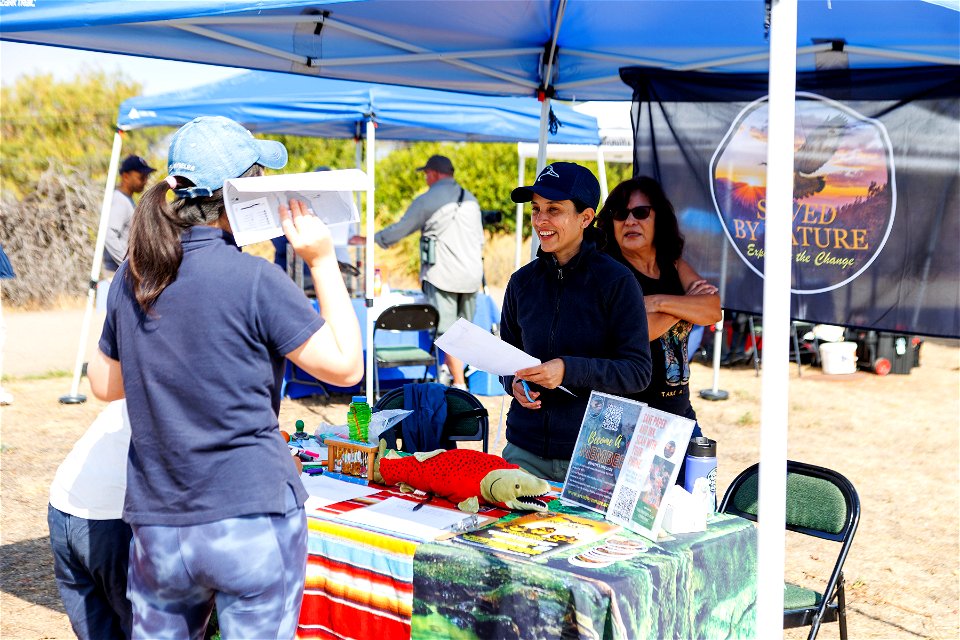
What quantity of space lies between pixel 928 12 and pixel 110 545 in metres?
3.25

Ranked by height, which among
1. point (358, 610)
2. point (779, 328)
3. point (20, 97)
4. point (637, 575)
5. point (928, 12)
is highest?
point (20, 97)

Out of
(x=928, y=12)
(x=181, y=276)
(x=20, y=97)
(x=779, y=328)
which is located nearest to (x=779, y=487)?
(x=779, y=328)

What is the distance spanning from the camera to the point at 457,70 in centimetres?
465

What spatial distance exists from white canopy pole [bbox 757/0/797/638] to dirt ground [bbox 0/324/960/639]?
1893 mm

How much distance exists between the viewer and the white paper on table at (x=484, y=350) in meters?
2.68

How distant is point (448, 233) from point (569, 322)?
471 cm

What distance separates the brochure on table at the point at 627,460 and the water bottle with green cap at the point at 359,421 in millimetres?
827

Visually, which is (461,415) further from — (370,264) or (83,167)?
(83,167)

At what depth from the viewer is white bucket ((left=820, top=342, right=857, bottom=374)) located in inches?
369

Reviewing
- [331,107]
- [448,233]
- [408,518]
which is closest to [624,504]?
[408,518]

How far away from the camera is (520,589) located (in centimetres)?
211

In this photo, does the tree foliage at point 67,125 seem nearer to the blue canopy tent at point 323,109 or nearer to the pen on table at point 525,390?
the blue canopy tent at point 323,109

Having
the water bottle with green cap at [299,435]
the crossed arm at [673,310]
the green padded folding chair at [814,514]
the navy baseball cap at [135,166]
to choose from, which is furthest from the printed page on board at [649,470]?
the navy baseball cap at [135,166]

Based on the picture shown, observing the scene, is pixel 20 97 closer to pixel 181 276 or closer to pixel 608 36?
pixel 608 36
